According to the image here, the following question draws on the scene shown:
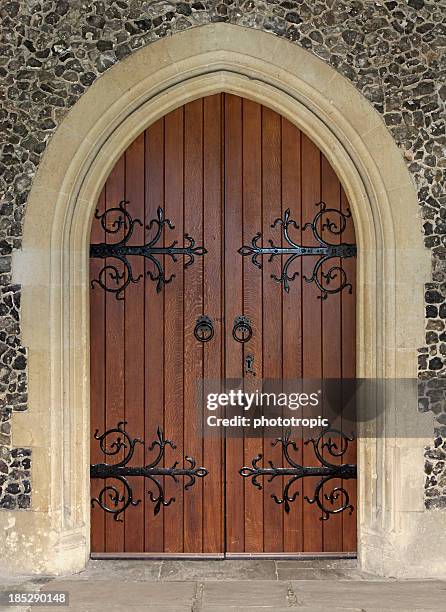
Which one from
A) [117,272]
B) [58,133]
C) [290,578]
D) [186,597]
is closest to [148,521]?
[186,597]

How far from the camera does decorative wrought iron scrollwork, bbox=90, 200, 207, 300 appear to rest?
4.18m

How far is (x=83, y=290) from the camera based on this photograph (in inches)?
158

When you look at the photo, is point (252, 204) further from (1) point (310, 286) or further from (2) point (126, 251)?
(2) point (126, 251)

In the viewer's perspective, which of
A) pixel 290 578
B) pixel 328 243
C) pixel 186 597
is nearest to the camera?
pixel 186 597

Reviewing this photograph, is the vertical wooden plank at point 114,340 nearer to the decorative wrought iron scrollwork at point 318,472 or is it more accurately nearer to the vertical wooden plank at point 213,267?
the vertical wooden plank at point 213,267

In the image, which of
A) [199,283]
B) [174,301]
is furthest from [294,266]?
[174,301]

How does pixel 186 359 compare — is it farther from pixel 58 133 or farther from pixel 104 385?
pixel 58 133

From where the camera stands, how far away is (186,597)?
145 inches

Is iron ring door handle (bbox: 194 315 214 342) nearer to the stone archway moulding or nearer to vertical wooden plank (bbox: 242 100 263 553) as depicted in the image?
vertical wooden plank (bbox: 242 100 263 553)

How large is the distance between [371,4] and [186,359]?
2.28 m

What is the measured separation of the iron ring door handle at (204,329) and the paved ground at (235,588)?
1.32 meters

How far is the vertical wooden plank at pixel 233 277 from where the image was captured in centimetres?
419

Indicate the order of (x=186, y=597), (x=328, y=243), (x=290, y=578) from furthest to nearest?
(x=328, y=243) → (x=290, y=578) → (x=186, y=597)

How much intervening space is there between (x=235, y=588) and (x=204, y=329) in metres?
1.44
